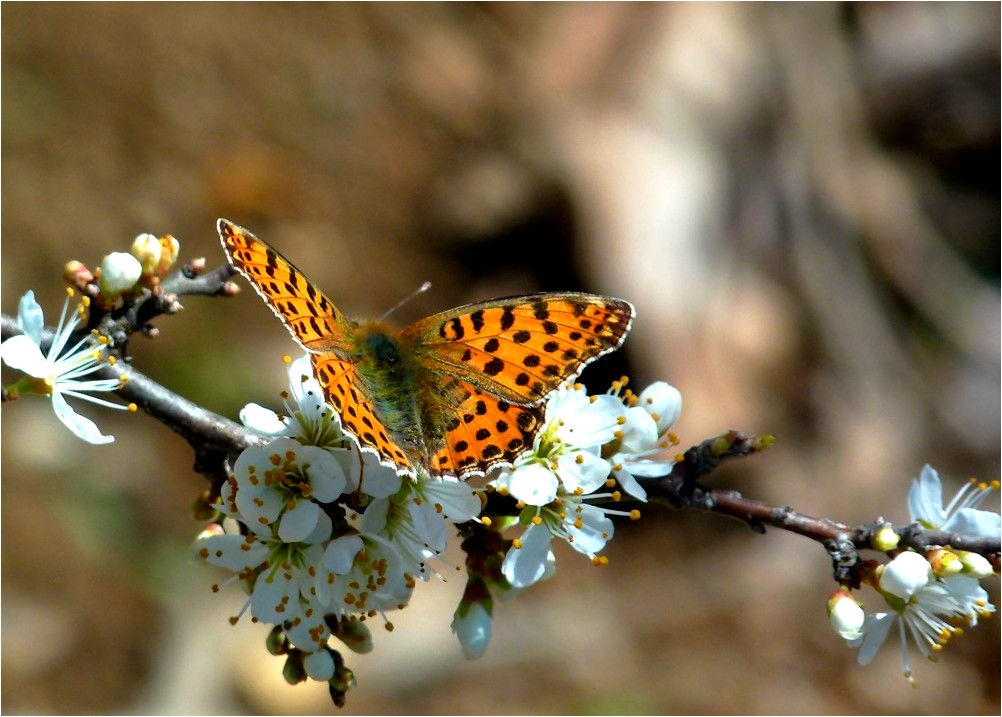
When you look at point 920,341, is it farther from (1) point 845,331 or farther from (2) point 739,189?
(2) point 739,189

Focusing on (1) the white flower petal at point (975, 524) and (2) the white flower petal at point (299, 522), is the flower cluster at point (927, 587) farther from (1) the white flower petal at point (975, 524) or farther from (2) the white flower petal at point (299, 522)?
(2) the white flower petal at point (299, 522)

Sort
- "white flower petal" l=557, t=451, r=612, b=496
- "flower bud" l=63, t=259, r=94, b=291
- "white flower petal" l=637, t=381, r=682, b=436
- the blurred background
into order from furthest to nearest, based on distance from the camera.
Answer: the blurred background
"white flower petal" l=637, t=381, r=682, b=436
"flower bud" l=63, t=259, r=94, b=291
"white flower petal" l=557, t=451, r=612, b=496

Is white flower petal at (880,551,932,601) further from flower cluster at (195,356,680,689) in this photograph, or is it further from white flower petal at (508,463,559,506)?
white flower petal at (508,463,559,506)

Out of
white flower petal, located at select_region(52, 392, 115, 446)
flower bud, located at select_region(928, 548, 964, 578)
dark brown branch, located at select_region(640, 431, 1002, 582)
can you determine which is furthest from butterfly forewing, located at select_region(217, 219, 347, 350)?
flower bud, located at select_region(928, 548, 964, 578)

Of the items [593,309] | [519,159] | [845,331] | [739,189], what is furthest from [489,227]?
[593,309]

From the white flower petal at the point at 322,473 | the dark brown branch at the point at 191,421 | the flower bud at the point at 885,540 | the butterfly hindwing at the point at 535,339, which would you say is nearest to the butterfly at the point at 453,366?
the butterfly hindwing at the point at 535,339

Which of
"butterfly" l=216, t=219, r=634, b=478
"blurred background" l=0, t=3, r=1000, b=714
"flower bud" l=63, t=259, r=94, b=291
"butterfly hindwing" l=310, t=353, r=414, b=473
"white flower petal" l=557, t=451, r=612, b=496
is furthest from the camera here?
"blurred background" l=0, t=3, r=1000, b=714

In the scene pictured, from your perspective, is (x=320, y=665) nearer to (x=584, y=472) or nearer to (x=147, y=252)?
(x=584, y=472)
